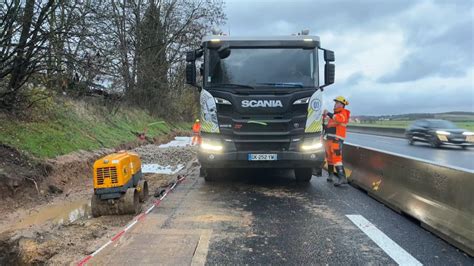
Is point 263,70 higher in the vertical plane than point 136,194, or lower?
higher

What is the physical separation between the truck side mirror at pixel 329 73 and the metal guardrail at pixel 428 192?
1665mm

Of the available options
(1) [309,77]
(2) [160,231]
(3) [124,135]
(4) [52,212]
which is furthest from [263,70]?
(3) [124,135]

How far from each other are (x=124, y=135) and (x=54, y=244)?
1433 cm

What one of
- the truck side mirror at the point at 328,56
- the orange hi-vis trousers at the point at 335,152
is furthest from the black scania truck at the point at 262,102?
the orange hi-vis trousers at the point at 335,152

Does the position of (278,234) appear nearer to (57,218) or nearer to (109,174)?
(109,174)

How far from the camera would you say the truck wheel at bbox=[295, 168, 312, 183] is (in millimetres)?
9693

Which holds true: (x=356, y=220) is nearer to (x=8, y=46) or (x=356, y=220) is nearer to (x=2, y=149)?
(x=2, y=149)

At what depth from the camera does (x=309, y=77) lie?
334 inches

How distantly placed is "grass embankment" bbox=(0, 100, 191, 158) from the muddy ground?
501mm

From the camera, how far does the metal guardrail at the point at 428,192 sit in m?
4.99

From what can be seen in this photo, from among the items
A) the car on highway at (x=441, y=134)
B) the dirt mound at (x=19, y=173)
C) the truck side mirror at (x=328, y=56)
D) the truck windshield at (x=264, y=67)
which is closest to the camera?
the dirt mound at (x=19, y=173)

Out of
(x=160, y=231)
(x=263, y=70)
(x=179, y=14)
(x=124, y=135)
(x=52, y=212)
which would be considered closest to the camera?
(x=160, y=231)

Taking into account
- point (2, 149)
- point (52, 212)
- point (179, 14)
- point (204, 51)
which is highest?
point (179, 14)

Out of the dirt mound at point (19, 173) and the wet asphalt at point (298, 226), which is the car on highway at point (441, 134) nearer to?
the wet asphalt at point (298, 226)
